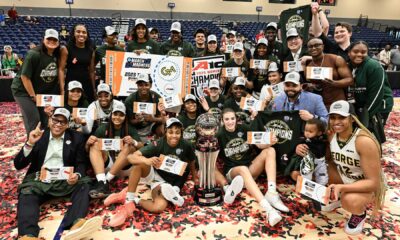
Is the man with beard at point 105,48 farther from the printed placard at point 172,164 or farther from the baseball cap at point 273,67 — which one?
the printed placard at point 172,164

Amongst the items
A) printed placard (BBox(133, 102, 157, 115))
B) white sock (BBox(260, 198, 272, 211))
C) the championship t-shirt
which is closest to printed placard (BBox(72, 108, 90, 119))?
printed placard (BBox(133, 102, 157, 115))

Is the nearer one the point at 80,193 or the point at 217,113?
the point at 80,193

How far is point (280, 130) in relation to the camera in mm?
3723

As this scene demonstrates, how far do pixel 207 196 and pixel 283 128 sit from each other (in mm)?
1242

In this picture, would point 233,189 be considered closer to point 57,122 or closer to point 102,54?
point 57,122

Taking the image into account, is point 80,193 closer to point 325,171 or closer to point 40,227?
point 40,227

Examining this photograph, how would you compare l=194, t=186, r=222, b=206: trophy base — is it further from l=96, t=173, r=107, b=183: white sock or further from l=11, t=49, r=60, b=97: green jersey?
l=11, t=49, r=60, b=97: green jersey

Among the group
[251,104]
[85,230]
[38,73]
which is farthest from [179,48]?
[85,230]

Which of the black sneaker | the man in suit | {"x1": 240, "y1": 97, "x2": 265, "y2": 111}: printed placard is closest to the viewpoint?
the man in suit

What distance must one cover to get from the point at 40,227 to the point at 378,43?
59.8 feet

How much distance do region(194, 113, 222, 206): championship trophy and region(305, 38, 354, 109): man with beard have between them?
60.5 inches

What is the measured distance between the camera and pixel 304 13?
15.5ft

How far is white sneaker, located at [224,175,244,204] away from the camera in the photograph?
3146 mm

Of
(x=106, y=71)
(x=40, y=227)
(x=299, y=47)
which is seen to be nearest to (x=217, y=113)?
(x=299, y=47)
